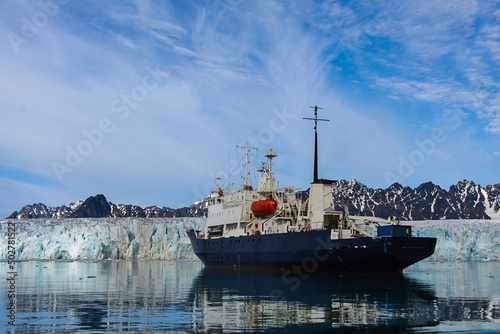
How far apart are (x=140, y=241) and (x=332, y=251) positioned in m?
34.7

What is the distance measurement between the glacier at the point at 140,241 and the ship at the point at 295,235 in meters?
12.3

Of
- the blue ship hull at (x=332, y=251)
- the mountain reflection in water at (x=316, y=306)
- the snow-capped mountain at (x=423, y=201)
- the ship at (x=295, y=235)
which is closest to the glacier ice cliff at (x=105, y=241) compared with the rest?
the ship at (x=295, y=235)

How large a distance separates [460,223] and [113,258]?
139 ft

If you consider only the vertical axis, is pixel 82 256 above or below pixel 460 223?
below

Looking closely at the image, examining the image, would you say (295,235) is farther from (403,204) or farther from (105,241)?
(403,204)

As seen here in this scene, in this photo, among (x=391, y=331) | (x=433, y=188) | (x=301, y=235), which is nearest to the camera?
(x=391, y=331)

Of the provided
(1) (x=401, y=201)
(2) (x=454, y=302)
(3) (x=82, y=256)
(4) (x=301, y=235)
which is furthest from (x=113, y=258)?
(1) (x=401, y=201)

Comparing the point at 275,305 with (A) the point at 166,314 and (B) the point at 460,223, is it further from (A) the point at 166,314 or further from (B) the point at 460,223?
(B) the point at 460,223

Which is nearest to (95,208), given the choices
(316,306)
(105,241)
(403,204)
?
(403,204)

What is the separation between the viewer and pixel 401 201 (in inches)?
6816

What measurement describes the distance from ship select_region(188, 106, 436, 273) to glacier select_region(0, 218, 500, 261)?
1232cm

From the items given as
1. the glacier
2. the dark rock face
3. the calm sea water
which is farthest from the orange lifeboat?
the dark rock face

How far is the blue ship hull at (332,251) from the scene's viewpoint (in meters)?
29.6

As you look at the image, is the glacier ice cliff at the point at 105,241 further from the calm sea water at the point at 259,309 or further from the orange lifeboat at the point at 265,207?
the calm sea water at the point at 259,309
